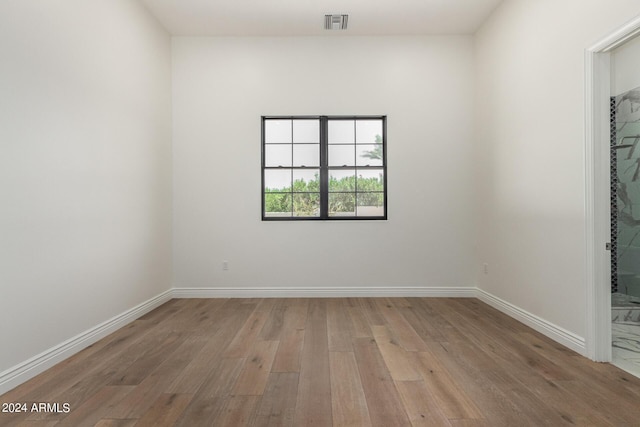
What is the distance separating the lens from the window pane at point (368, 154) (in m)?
4.41

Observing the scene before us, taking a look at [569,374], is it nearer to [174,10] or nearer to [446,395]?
[446,395]

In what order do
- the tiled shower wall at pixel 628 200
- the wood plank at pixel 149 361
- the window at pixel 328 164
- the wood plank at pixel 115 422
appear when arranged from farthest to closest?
the window at pixel 328 164 → the tiled shower wall at pixel 628 200 → the wood plank at pixel 149 361 → the wood plank at pixel 115 422

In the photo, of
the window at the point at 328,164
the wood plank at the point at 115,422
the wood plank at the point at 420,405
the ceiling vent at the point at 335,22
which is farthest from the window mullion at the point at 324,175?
the wood plank at the point at 115,422

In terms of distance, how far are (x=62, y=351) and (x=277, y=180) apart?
9.00 ft

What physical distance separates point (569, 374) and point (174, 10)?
4.87 meters

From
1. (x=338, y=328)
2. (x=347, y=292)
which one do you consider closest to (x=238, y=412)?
(x=338, y=328)

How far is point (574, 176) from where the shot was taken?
262 cm

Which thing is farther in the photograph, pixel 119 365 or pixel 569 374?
pixel 119 365

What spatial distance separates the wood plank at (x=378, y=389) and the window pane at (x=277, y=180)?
2.29m

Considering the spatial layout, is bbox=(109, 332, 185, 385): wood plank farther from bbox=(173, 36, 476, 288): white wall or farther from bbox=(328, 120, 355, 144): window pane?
bbox=(328, 120, 355, 144): window pane

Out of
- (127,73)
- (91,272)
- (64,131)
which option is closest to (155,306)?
(91,272)

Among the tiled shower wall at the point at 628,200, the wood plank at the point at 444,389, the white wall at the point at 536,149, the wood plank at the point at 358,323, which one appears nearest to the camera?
the wood plank at the point at 444,389

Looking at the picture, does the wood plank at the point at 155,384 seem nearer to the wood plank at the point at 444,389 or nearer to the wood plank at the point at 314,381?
the wood plank at the point at 314,381

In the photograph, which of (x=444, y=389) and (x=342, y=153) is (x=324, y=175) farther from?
(x=444, y=389)
